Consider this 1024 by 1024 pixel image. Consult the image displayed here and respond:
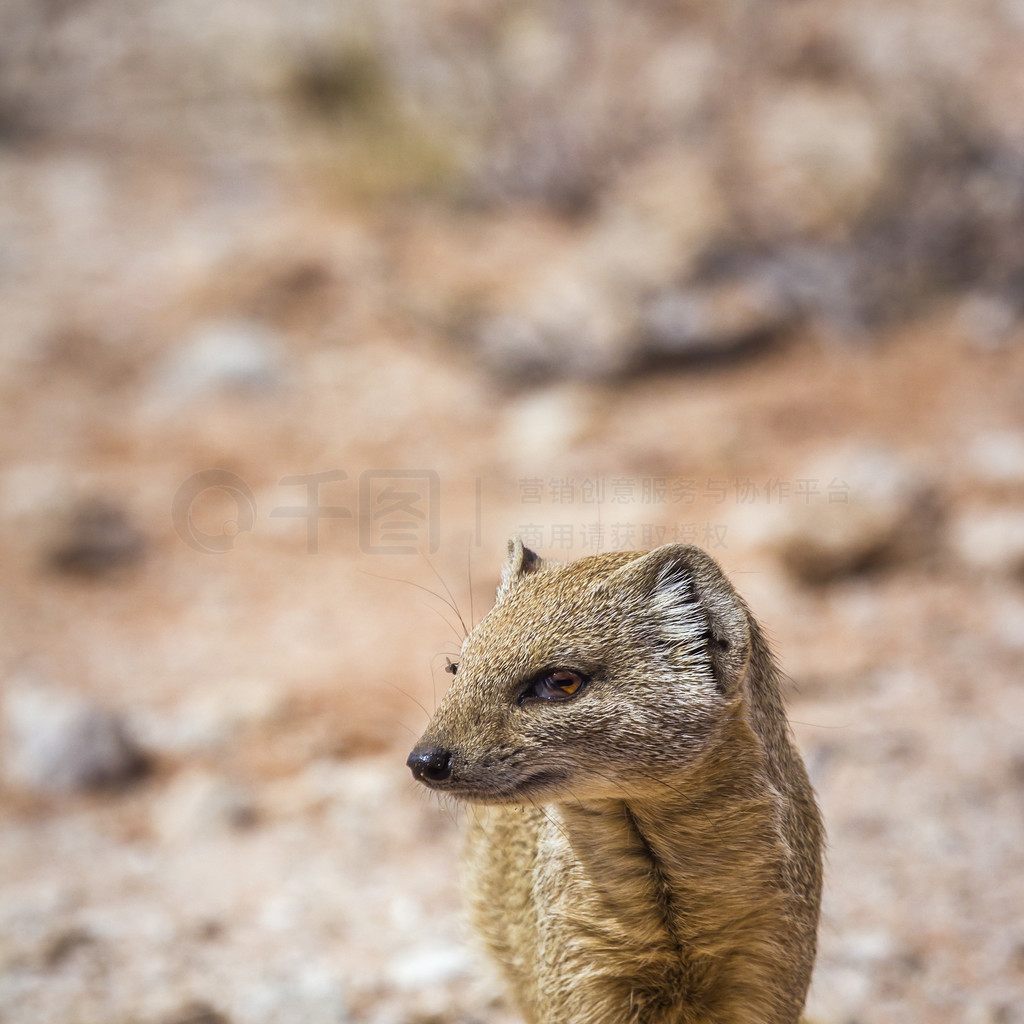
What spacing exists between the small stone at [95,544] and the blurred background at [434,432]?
0.05 metres

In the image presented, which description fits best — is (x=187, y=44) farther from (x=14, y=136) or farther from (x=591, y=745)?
(x=591, y=745)

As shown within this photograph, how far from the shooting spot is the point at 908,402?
7129mm

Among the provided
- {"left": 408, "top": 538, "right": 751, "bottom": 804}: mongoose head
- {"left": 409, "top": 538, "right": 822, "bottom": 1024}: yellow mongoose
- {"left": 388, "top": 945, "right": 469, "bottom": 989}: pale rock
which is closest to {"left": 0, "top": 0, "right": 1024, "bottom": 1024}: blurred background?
{"left": 388, "top": 945, "right": 469, "bottom": 989}: pale rock

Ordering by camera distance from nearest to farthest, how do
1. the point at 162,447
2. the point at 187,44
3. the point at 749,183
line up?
the point at 162,447 < the point at 749,183 < the point at 187,44

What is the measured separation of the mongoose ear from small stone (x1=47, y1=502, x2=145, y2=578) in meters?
4.59

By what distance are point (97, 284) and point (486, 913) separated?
752 cm

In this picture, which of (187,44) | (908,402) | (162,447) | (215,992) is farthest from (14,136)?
(215,992)

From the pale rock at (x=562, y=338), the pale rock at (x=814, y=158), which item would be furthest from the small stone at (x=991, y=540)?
the pale rock at (x=814, y=158)

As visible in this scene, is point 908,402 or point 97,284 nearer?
point 908,402

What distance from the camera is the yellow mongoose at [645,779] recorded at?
2172 mm

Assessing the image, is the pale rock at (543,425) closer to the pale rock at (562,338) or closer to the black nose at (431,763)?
the pale rock at (562,338)

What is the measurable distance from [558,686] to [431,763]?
0.31 m

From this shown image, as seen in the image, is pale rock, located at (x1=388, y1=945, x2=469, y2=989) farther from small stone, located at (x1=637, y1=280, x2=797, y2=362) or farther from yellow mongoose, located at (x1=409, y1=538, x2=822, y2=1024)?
small stone, located at (x1=637, y1=280, x2=797, y2=362)

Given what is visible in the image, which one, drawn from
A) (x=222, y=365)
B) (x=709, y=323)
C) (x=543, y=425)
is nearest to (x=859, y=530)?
(x=543, y=425)
